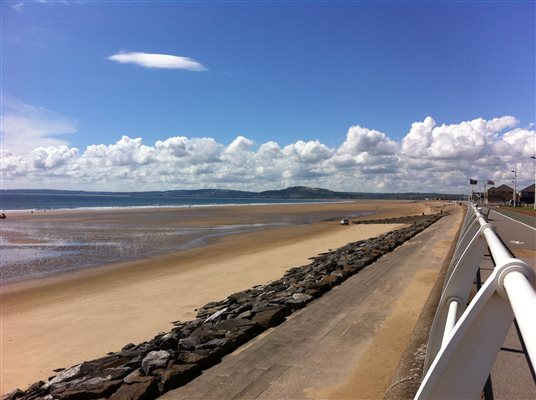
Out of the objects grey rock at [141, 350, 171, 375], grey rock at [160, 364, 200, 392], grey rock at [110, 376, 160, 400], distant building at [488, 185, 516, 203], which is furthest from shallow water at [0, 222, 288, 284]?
distant building at [488, 185, 516, 203]

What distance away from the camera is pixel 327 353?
5.41 m

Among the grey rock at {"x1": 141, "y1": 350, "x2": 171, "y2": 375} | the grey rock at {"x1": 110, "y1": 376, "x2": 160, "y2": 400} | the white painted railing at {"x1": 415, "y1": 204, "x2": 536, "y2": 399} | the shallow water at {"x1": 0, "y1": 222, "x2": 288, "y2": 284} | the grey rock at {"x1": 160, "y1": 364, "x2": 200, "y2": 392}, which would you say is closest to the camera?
the white painted railing at {"x1": 415, "y1": 204, "x2": 536, "y2": 399}

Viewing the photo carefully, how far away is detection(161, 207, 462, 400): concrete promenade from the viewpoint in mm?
4500

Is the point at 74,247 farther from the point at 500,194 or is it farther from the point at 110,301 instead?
the point at 500,194

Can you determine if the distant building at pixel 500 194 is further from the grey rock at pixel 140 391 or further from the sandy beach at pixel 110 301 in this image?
the grey rock at pixel 140 391

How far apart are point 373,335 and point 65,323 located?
754 cm

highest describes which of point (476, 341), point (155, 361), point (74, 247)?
point (476, 341)

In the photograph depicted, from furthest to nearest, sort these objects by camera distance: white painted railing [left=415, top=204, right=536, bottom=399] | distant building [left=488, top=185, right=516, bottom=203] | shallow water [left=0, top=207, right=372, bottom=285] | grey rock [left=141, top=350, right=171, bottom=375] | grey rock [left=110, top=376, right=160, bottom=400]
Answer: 1. distant building [left=488, top=185, right=516, bottom=203]
2. shallow water [left=0, top=207, right=372, bottom=285]
3. grey rock [left=141, top=350, right=171, bottom=375]
4. grey rock [left=110, top=376, right=160, bottom=400]
5. white painted railing [left=415, top=204, right=536, bottom=399]

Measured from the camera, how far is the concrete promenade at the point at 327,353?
4.50 metres

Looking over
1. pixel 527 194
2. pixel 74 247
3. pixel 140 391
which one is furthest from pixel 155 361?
pixel 527 194

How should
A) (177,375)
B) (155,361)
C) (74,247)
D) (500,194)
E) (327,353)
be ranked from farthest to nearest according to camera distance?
(500,194), (74,247), (155,361), (327,353), (177,375)

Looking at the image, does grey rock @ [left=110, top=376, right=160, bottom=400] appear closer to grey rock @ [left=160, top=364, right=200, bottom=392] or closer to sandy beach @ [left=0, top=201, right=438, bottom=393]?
grey rock @ [left=160, top=364, right=200, bottom=392]

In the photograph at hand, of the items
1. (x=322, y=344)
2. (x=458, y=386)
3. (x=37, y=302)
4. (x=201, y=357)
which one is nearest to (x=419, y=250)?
(x=322, y=344)

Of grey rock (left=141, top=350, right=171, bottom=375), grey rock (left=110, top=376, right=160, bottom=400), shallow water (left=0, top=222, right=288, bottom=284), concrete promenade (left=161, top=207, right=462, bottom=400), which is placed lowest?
shallow water (left=0, top=222, right=288, bottom=284)
